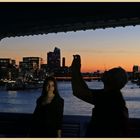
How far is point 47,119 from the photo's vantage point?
3.81 metres

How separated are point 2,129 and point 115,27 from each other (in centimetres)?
458

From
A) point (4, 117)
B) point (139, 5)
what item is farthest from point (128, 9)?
point (4, 117)

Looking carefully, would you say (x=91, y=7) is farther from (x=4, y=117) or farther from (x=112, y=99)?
(x=112, y=99)

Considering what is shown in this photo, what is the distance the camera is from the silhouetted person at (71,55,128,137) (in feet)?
9.38

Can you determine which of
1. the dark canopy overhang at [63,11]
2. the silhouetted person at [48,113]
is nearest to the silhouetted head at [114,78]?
the silhouetted person at [48,113]

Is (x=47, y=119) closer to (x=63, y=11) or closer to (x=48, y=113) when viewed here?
(x=48, y=113)

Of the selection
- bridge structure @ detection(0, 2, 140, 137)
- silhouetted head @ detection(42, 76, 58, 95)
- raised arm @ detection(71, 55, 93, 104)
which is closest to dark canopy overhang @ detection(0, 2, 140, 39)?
bridge structure @ detection(0, 2, 140, 137)

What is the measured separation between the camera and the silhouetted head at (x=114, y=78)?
9.39ft

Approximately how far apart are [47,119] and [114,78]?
1109 millimetres

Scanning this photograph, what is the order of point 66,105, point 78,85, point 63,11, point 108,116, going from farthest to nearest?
1. point 66,105
2. point 63,11
3. point 108,116
4. point 78,85

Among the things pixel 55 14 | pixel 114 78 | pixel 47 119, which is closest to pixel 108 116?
pixel 114 78

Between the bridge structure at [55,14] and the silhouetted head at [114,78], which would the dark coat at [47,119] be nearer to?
the silhouetted head at [114,78]

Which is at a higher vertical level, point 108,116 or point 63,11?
point 63,11

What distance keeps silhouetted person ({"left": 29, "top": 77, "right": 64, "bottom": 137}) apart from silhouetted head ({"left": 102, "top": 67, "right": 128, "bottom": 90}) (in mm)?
1027
